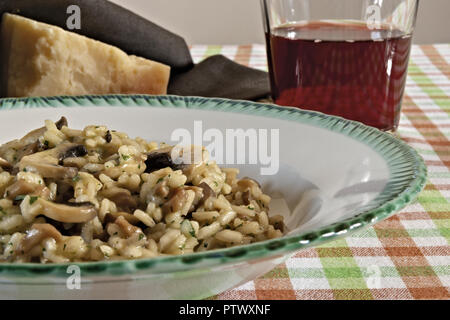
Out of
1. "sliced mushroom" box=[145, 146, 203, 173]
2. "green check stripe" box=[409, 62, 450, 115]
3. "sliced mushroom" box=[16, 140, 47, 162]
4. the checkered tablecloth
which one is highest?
"sliced mushroom" box=[16, 140, 47, 162]

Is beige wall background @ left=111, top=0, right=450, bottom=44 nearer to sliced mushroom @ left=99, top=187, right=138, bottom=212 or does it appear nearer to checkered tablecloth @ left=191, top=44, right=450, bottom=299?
checkered tablecloth @ left=191, top=44, right=450, bottom=299

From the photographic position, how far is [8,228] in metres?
1.11

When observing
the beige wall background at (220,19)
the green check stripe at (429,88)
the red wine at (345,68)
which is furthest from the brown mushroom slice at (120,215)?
the beige wall background at (220,19)

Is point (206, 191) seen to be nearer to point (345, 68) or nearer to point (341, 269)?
point (341, 269)

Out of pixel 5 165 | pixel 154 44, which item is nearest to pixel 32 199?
pixel 5 165

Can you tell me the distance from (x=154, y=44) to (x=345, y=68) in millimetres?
778

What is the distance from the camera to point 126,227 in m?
1.10

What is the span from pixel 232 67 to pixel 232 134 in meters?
0.97

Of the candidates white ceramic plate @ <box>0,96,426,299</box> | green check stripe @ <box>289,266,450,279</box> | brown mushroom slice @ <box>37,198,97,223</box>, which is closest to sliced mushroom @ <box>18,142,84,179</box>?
brown mushroom slice @ <box>37,198,97,223</box>

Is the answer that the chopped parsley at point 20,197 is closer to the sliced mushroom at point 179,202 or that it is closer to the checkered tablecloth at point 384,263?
the sliced mushroom at point 179,202

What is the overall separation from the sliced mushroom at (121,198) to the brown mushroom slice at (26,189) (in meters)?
0.11

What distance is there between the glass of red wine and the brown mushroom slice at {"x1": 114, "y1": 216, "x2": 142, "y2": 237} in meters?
1.00

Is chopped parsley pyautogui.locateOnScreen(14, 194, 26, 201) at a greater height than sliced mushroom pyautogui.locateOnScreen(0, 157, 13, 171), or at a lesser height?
greater

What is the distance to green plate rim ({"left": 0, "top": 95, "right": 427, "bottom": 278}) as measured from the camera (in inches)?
30.2
